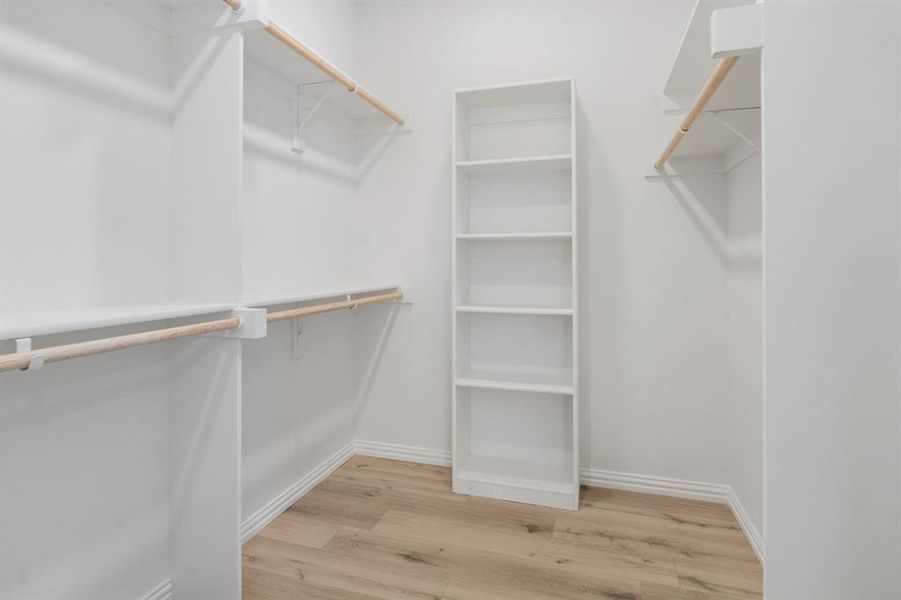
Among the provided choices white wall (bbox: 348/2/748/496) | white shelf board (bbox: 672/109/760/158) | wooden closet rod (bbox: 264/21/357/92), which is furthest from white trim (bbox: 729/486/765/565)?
wooden closet rod (bbox: 264/21/357/92)

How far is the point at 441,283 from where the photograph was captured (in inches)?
100

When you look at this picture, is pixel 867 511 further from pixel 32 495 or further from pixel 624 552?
pixel 32 495

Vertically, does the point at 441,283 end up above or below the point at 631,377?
above

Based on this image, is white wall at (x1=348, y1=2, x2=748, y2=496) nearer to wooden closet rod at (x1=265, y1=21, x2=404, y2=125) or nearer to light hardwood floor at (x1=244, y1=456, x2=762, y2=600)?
light hardwood floor at (x1=244, y1=456, x2=762, y2=600)

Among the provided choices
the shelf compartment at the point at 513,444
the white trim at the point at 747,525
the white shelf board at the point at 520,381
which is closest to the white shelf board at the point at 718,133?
the white shelf board at the point at 520,381

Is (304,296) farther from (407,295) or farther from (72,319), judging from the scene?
(407,295)

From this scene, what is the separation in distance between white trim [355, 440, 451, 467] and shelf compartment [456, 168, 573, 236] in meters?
1.19

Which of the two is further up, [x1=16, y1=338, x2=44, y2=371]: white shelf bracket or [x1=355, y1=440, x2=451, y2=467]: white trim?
[x1=16, y1=338, x2=44, y2=371]: white shelf bracket

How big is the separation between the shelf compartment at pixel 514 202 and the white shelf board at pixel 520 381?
689mm

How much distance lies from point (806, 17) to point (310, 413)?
87.1 inches

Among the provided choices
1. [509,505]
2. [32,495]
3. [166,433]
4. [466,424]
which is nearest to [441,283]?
[466,424]

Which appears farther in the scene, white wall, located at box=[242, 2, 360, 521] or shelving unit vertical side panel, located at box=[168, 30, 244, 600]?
white wall, located at box=[242, 2, 360, 521]

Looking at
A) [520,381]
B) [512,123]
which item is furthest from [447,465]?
[512,123]

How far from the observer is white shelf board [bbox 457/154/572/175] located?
6.89 feet
